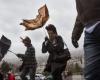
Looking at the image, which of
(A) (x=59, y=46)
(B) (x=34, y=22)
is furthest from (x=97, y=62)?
(B) (x=34, y=22)

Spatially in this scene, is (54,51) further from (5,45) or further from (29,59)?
(5,45)

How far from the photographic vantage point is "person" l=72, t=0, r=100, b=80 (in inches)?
146

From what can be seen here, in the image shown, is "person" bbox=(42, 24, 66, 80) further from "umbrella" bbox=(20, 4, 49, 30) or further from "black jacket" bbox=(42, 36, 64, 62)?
"umbrella" bbox=(20, 4, 49, 30)

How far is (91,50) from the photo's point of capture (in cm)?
375

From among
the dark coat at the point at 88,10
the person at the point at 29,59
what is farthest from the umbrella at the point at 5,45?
the dark coat at the point at 88,10

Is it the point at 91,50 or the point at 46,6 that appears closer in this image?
the point at 91,50

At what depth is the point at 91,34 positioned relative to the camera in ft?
12.6

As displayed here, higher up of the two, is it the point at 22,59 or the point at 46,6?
the point at 46,6

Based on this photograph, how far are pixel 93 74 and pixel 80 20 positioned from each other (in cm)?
70

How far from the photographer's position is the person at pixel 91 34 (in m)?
3.71

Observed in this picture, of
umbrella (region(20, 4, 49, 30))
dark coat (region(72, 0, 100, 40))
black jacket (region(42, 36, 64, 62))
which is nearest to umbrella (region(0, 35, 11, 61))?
umbrella (region(20, 4, 49, 30))

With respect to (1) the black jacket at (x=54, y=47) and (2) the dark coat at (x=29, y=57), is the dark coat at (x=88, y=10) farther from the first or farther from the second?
(2) the dark coat at (x=29, y=57)

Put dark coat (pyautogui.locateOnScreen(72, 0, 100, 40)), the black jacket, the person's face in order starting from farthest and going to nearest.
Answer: the person's face < the black jacket < dark coat (pyautogui.locateOnScreen(72, 0, 100, 40))

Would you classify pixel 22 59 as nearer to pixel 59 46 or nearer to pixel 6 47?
pixel 6 47
